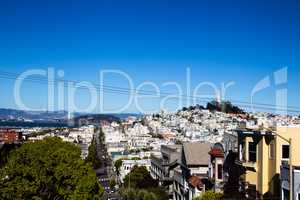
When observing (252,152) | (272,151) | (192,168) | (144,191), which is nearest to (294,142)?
(272,151)

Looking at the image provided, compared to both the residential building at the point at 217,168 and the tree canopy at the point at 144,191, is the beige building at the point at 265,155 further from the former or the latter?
the tree canopy at the point at 144,191

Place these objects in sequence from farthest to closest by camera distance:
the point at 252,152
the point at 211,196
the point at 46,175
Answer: the point at 211,196 → the point at 46,175 → the point at 252,152

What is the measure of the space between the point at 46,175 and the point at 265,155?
13.9 metres

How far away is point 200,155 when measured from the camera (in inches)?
1838

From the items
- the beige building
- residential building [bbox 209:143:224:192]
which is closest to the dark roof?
residential building [bbox 209:143:224:192]

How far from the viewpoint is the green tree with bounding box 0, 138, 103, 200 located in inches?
1151

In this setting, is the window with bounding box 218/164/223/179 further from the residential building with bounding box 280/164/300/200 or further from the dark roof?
the residential building with bounding box 280/164/300/200

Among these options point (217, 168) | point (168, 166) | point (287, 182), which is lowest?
point (168, 166)

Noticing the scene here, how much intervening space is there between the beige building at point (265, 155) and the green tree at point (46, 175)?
10.8 meters

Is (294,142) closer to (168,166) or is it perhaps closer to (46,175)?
(46,175)

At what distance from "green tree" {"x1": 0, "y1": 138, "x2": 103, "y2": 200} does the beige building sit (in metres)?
10.8

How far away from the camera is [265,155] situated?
79.4ft

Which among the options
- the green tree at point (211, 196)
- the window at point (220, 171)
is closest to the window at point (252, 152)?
the green tree at point (211, 196)

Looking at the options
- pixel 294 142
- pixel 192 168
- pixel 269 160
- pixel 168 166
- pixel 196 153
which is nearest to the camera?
pixel 294 142
